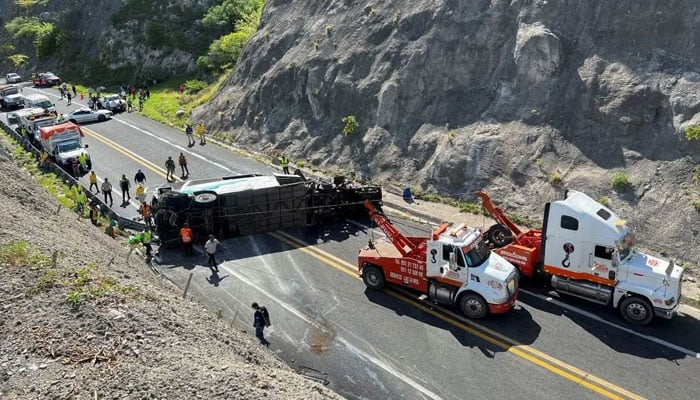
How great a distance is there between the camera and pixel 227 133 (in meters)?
37.8

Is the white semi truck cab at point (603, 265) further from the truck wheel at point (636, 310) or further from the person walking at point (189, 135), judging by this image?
the person walking at point (189, 135)

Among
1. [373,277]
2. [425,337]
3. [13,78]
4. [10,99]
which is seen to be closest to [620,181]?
[373,277]

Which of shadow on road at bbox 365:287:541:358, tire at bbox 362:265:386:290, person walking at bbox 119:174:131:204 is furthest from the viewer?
person walking at bbox 119:174:131:204

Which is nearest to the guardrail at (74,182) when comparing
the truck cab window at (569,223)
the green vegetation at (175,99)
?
the green vegetation at (175,99)

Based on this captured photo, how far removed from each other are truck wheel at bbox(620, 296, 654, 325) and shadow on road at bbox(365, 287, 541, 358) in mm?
2583

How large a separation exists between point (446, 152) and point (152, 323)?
1752 cm

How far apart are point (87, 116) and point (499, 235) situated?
3399 centimetres

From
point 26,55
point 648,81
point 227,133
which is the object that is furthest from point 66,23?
point 648,81

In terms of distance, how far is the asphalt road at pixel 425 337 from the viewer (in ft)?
46.9

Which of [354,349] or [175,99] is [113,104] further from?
[354,349]

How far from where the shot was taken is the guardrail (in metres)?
24.2

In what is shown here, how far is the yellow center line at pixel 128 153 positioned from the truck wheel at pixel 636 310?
21735 millimetres

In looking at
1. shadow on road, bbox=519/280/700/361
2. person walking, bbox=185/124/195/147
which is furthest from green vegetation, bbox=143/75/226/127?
shadow on road, bbox=519/280/700/361

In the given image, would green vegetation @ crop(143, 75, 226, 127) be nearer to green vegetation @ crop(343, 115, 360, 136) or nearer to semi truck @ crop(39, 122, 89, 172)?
semi truck @ crop(39, 122, 89, 172)
